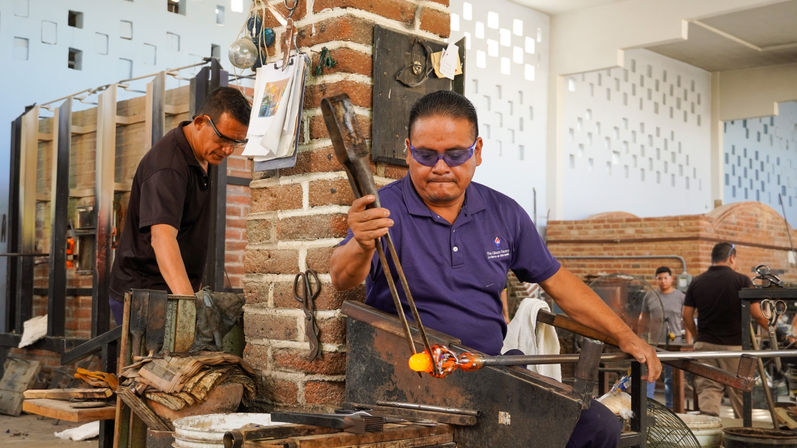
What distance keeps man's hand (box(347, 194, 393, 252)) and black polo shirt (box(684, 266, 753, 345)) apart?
259 inches

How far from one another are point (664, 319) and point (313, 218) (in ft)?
20.2

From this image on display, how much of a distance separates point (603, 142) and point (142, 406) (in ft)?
46.5

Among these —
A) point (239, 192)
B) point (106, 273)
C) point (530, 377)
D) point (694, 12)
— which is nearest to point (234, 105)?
point (530, 377)

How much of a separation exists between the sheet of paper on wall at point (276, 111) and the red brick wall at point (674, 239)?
410 inches

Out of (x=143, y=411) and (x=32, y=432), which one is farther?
(x=32, y=432)

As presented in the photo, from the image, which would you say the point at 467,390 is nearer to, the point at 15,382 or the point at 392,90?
the point at 392,90

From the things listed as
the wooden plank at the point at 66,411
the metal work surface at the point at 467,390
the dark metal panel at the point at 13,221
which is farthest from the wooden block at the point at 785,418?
the dark metal panel at the point at 13,221

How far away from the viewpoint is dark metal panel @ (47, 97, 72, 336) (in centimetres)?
702

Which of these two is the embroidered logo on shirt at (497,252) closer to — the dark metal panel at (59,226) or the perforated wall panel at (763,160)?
the dark metal panel at (59,226)

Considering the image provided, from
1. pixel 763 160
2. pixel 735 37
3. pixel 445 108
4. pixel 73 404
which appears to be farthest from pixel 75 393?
pixel 763 160

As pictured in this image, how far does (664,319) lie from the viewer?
834 cm

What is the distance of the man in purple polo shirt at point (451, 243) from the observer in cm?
245

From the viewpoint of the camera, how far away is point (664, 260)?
12.8 metres

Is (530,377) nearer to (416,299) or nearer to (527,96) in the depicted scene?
(416,299)
